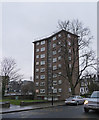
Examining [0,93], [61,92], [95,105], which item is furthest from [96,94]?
[61,92]

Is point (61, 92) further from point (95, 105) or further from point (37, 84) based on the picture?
point (95, 105)

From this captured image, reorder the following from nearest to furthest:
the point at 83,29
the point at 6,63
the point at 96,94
→ the point at 96,94 → the point at 83,29 → the point at 6,63

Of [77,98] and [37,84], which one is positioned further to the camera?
[37,84]

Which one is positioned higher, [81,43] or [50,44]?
[50,44]

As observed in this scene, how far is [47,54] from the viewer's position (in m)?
54.9

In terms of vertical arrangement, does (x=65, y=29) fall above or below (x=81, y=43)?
above

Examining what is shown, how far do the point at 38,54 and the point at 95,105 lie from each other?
45.1 m

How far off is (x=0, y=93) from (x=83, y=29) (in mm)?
24058

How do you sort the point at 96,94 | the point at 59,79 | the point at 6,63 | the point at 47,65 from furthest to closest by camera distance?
the point at 47,65 → the point at 59,79 → the point at 6,63 → the point at 96,94

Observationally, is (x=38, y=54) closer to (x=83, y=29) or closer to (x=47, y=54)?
(x=47, y=54)

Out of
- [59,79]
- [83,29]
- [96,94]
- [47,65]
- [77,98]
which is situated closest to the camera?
[96,94]

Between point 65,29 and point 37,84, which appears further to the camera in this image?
point 37,84

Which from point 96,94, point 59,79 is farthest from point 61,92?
point 96,94

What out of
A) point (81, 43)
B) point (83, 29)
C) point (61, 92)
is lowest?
point (61, 92)
